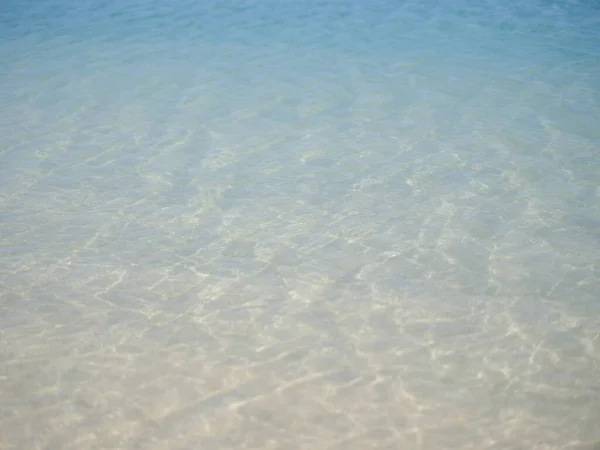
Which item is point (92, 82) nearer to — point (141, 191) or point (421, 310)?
point (141, 191)

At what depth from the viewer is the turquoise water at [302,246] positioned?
8.36 feet

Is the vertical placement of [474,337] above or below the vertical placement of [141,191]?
below

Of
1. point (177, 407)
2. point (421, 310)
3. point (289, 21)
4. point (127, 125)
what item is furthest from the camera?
point (289, 21)

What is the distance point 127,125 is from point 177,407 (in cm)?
303

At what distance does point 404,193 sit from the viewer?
13.4 feet

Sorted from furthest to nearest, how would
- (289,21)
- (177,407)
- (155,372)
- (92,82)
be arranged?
(289,21) → (92,82) → (155,372) → (177,407)

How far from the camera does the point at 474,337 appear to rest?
2.90m

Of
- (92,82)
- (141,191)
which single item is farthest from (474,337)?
(92,82)

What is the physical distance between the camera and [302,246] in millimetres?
3584

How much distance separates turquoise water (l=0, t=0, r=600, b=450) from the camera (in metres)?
2.55

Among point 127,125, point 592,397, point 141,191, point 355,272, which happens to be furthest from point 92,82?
point 592,397

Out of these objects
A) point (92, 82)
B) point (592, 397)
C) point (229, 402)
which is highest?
point (92, 82)

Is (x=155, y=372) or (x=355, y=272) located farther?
(x=355, y=272)

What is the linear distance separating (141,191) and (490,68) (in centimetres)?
350
